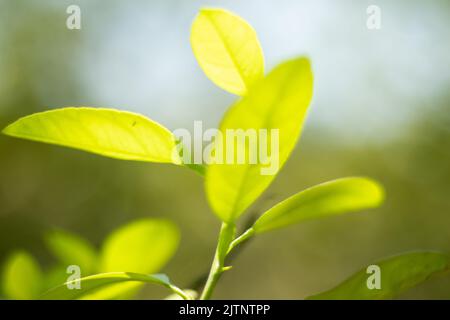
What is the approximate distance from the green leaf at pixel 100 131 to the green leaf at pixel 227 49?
110 mm

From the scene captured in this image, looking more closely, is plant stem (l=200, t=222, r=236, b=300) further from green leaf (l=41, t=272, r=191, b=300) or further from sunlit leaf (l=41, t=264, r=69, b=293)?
sunlit leaf (l=41, t=264, r=69, b=293)

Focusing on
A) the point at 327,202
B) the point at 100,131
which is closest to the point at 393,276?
the point at 327,202

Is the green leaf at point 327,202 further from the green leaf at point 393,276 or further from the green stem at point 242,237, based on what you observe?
the green leaf at point 393,276

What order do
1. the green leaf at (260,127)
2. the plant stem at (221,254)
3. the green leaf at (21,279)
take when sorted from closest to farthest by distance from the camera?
1. the green leaf at (260,127)
2. the plant stem at (221,254)
3. the green leaf at (21,279)

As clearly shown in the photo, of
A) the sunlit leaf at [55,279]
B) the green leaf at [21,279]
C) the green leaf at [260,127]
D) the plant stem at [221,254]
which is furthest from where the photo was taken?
the sunlit leaf at [55,279]

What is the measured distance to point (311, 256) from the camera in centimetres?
627

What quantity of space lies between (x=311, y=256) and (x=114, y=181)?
2491mm

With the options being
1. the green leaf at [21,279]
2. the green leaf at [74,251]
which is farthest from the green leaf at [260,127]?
the green leaf at [74,251]

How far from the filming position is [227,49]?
0.64 m

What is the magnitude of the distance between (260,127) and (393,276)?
0.28 meters

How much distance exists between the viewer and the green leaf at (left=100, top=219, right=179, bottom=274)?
1021 mm

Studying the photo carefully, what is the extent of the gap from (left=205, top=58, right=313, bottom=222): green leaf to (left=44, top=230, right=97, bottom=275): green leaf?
752 millimetres

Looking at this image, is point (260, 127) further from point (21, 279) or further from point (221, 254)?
point (21, 279)

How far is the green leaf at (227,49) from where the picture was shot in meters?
0.64
